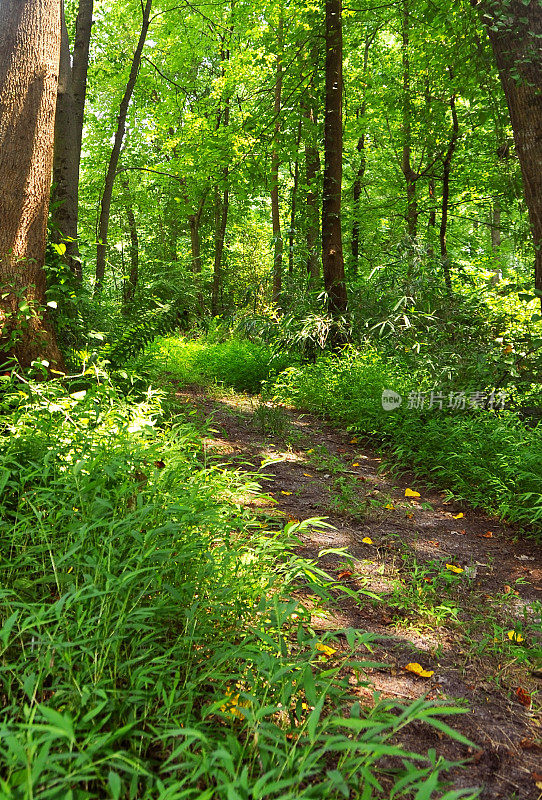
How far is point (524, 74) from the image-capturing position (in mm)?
4398

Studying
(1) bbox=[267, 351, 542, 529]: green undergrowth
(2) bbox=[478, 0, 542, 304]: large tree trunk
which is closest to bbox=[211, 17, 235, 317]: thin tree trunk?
(1) bbox=[267, 351, 542, 529]: green undergrowth

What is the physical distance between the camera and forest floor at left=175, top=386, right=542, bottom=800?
1934mm

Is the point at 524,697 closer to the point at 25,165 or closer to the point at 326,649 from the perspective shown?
the point at 326,649

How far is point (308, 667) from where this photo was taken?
1.66m

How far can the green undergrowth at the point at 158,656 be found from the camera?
1352mm

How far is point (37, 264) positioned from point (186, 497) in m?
2.23

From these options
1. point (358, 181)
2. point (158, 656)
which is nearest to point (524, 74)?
point (158, 656)

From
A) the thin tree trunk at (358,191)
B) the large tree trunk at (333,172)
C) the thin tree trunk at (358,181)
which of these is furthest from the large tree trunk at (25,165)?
the thin tree trunk at (358,191)

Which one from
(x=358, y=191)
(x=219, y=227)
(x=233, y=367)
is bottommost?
(x=233, y=367)

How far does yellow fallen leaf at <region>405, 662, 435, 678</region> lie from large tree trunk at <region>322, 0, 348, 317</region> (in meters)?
6.66

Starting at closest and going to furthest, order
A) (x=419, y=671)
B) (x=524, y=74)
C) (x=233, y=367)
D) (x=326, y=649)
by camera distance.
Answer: (x=326, y=649)
(x=419, y=671)
(x=524, y=74)
(x=233, y=367)

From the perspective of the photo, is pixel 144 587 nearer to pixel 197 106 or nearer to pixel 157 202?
pixel 197 106

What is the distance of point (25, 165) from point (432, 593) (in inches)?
145

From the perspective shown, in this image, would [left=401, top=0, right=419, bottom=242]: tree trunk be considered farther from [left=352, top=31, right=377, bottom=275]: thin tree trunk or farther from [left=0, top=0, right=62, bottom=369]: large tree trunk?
[left=0, top=0, right=62, bottom=369]: large tree trunk
